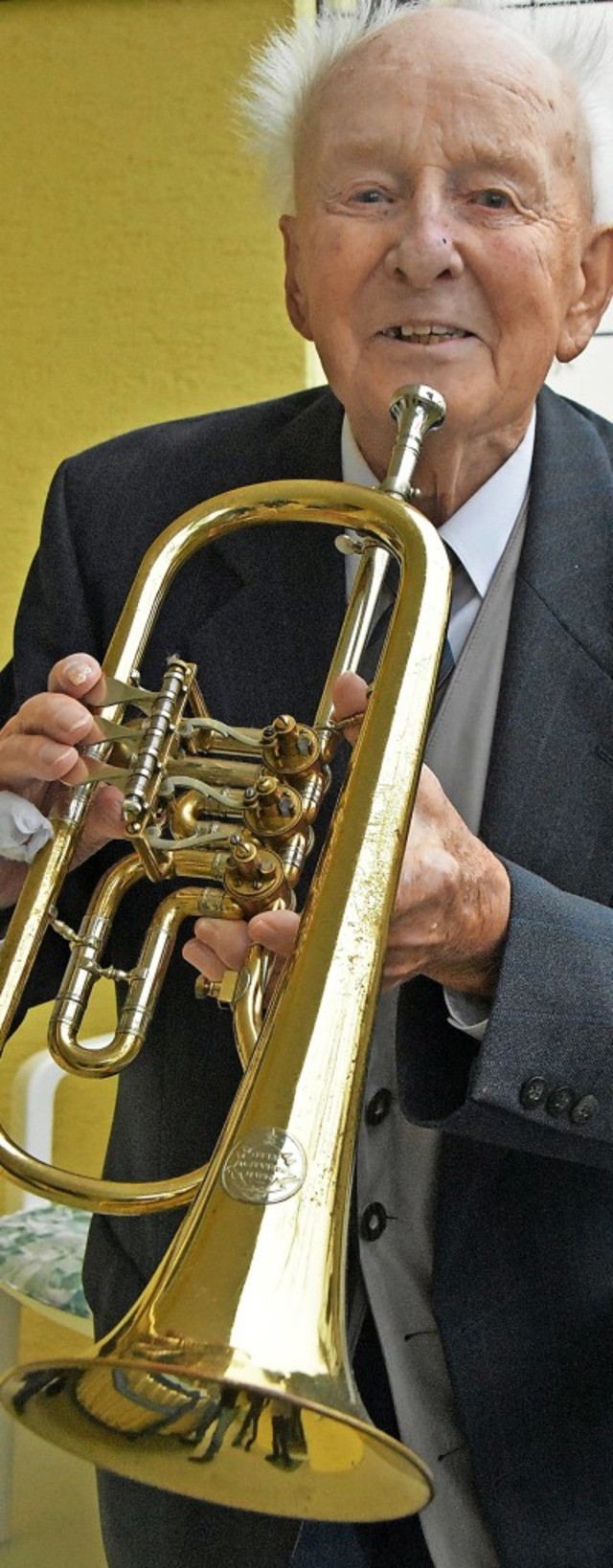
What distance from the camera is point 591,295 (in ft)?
3.61

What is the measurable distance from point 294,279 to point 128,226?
90cm

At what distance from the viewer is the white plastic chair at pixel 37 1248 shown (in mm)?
1539

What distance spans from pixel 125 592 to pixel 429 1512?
57cm

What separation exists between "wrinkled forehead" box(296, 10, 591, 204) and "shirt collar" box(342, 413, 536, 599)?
170 millimetres

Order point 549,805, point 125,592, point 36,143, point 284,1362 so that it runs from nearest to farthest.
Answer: point 284,1362 → point 549,805 → point 125,592 → point 36,143

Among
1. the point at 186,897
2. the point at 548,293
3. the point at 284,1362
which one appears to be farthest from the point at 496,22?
the point at 284,1362

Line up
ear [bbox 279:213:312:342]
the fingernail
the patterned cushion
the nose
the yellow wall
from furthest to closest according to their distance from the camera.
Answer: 1. the yellow wall
2. the patterned cushion
3. ear [bbox 279:213:312:342]
4. the nose
5. the fingernail

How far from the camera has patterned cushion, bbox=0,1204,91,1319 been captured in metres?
1.53

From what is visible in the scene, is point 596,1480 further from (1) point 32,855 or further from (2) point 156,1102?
(1) point 32,855

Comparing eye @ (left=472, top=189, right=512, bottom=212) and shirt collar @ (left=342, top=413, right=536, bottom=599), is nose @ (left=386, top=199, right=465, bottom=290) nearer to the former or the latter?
eye @ (left=472, top=189, right=512, bottom=212)

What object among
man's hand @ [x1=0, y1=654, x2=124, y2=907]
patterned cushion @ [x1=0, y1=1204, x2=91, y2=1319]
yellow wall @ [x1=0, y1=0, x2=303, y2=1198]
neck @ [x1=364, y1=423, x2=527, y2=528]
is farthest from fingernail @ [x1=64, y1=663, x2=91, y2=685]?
yellow wall @ [x1=0, y1=0, x2=303, y2=1198]

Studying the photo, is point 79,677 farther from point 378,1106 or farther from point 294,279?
point 294,279

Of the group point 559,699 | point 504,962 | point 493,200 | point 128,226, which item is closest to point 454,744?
point 559,699

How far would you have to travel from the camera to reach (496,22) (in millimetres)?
1064
